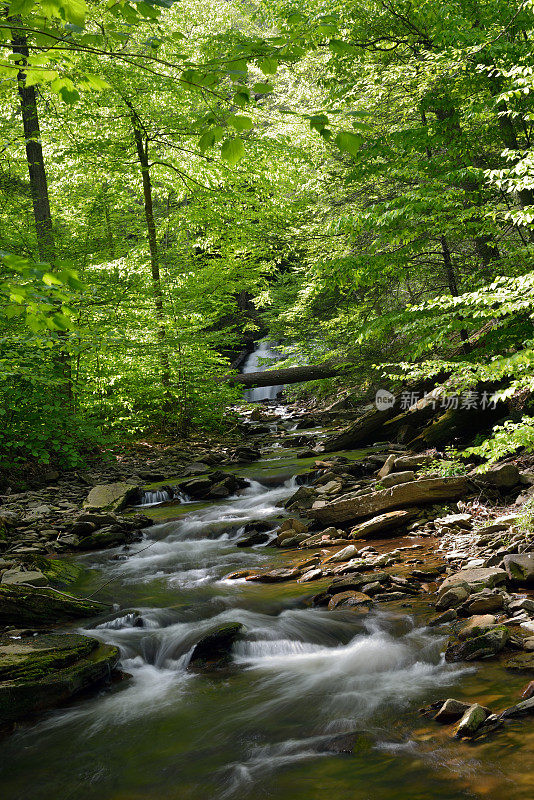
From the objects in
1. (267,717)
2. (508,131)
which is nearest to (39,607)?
(267,717)

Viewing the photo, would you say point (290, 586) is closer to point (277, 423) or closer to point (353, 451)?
point (353, 451)

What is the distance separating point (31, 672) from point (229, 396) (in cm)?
1125

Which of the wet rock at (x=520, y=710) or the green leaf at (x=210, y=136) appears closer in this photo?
the green leaf at (x=210, y=136)

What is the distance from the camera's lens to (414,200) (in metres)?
7.36

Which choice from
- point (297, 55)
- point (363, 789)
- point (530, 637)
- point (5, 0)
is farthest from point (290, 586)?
point (5, 0)

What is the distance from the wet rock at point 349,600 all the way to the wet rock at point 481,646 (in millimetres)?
1201

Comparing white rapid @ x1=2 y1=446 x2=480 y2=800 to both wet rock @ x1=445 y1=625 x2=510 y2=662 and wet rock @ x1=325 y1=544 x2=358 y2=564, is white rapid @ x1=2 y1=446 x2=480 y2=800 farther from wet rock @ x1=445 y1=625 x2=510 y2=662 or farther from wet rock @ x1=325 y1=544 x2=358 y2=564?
wet rock @ x1=325 y1=544 x2=358 y2=564

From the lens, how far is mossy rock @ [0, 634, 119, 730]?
3822mm

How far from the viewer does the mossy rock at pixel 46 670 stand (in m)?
3.82

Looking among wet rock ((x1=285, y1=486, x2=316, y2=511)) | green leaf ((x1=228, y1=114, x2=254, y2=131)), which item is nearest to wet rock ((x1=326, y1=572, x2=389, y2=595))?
wet rock ((x1=285, y1=486, x2=316, y2=511))

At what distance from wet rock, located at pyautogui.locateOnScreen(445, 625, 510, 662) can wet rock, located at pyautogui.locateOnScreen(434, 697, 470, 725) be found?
721 millimetres

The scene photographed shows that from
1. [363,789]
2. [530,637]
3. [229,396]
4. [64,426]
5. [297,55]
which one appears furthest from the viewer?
[229,396]

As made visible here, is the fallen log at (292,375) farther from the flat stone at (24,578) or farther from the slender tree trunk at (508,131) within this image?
the flat stone at (24,578)

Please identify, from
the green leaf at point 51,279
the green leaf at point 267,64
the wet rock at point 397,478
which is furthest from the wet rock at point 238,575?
the green leaf at point 267,64
